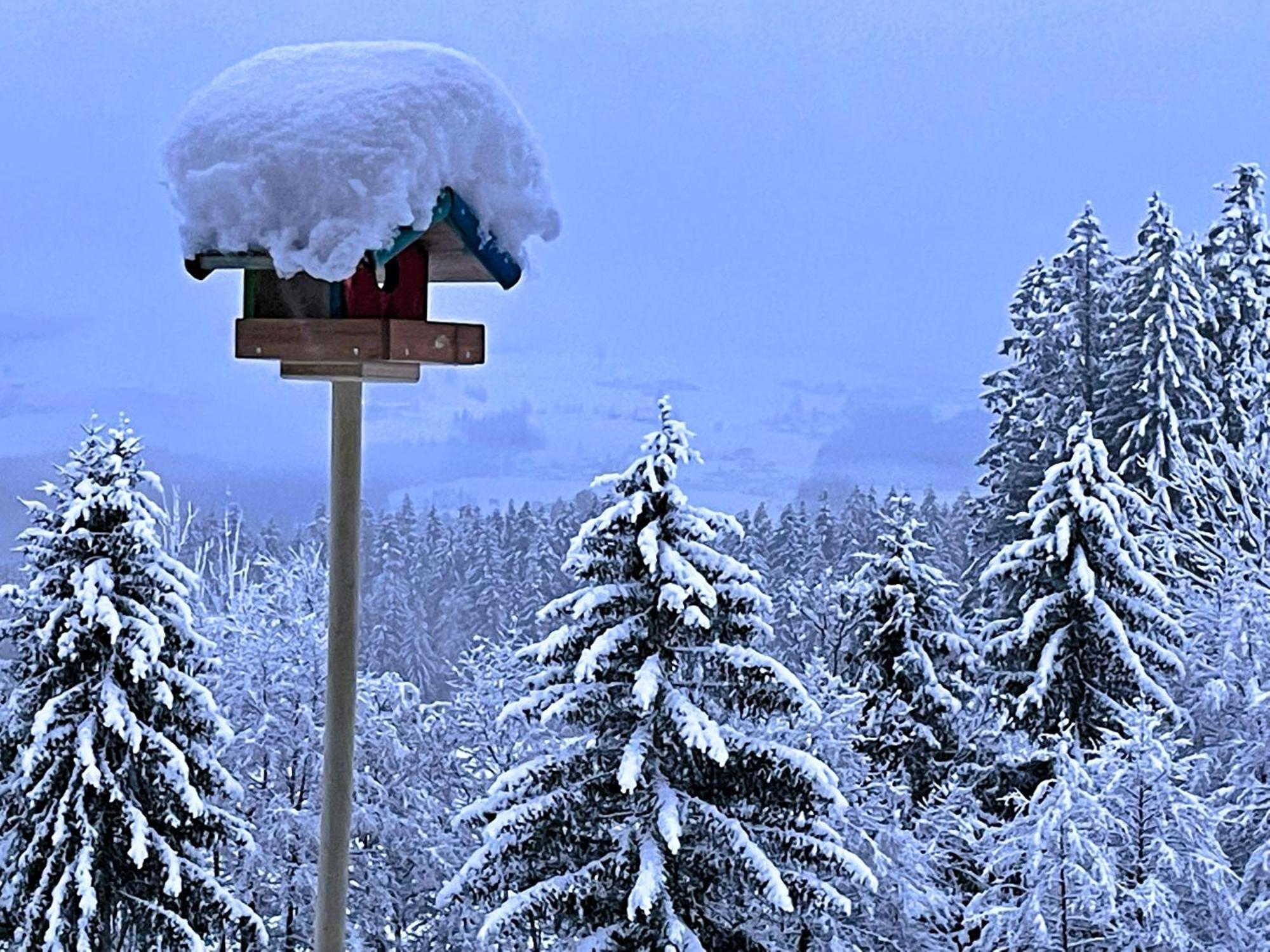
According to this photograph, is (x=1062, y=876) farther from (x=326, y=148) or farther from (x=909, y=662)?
(x=326, y=148)

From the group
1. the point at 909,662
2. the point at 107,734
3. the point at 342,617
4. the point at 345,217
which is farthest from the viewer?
the point at 909,662

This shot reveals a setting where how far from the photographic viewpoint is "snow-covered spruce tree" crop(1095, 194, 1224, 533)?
1143cm

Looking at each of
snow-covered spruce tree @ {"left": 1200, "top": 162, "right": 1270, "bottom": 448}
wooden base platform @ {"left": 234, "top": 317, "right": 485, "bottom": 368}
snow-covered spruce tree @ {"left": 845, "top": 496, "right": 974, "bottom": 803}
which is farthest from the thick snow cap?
snow-covered spruce tree @ {"left": 1200, "top": 162, "right": 1270, "bottom": 448}

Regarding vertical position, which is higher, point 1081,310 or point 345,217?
point 1081,310

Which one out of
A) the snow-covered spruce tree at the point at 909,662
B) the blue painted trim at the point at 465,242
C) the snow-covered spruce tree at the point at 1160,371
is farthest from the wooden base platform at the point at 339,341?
the snow-covered spruce tree at the point at 1160,371

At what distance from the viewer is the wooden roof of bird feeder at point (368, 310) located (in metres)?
2.22

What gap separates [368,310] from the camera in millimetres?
2295

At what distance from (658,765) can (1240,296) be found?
872 centimetres

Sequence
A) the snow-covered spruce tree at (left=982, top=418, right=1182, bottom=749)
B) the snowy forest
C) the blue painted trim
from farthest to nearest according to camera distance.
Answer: the snow-covered spruce tree at (left=982, top=418, right=1182, bottom=749)
the snowy forest
the blue painted trim

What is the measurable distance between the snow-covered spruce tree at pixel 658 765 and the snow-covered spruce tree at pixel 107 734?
6.67 ft

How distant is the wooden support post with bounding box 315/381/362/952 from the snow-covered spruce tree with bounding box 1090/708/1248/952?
14.6 feet

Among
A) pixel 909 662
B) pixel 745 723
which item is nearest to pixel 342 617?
pixel 745 723

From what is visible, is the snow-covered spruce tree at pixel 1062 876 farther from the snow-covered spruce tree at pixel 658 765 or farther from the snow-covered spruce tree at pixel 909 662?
the snow-covered spruce tree at pixel 909 662

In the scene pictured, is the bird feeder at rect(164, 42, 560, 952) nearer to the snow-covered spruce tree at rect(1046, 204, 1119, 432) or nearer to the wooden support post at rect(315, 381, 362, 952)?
the wooden support post at rect(315, 381, 362, 952)
